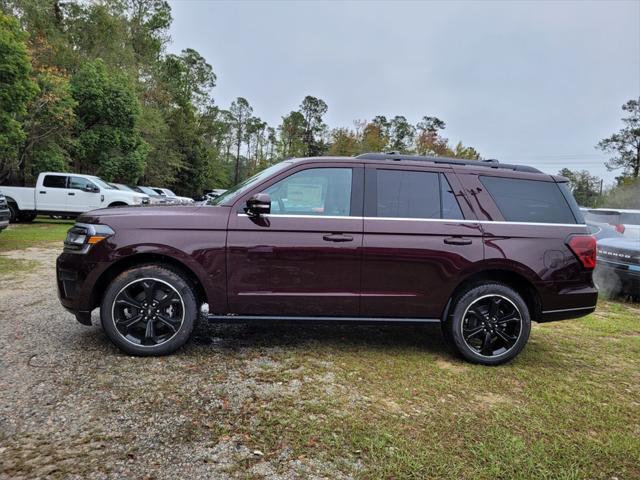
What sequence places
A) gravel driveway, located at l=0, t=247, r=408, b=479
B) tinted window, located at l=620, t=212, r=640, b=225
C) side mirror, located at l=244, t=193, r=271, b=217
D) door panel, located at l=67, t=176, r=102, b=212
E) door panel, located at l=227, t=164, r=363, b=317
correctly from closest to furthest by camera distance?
gravel driveway, located at l=0, t=247, r=408, b=479 < side mirror, located at l=244, t=193, r=271, b=217 < door panel, located at l=227, t=164, r=363, b=317 < tinted window, located at l=620, t=212, r=640, b=225 < door panel, located at l=67, t=176, r=102, b=212

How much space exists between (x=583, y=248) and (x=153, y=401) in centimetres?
384

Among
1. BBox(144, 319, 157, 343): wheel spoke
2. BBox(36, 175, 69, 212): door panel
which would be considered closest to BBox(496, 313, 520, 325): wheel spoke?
BBox(144, 319, 157, 343): wheel spoke

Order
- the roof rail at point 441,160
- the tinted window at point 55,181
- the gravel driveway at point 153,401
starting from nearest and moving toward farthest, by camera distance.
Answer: the gravel driveway at point 153,401
the roof rail at point 441,160
the tinted window at point 55,181

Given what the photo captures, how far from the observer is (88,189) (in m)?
15.7

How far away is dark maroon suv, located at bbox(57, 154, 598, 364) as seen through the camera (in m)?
3.63

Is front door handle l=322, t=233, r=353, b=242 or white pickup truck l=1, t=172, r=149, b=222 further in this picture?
white pickup truck l=1, t=172, r=149, b=222

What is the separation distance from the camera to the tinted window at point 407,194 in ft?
12.7

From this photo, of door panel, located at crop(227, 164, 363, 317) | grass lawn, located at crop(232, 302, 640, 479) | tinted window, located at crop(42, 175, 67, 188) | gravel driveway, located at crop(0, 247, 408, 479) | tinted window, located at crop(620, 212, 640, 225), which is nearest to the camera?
gravel driveway, located at crop(0, 247, 408, 479)

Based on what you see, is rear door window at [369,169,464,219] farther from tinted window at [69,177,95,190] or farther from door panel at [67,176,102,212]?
tinted window at [69,177,95,190]

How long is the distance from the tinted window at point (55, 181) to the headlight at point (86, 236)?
14.1 m

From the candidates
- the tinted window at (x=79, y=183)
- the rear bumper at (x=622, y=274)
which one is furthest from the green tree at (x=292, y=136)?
the rear bumper at (x=622, y=274)

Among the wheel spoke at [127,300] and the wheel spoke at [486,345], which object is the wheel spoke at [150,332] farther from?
the wheel spoke at [486,345]

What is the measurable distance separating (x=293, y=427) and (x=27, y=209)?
16.5m

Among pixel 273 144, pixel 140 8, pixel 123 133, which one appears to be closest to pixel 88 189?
pixel 123 133
